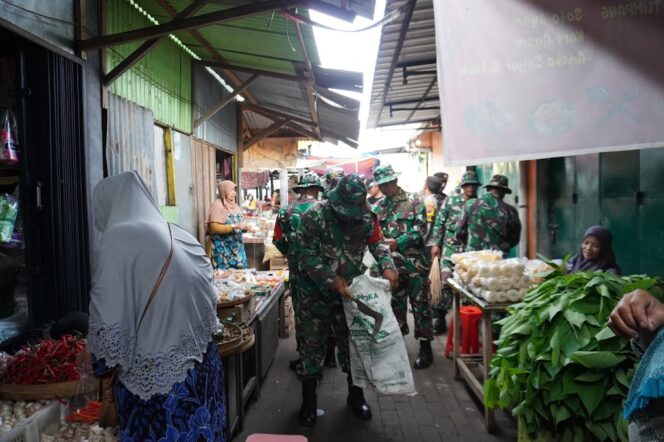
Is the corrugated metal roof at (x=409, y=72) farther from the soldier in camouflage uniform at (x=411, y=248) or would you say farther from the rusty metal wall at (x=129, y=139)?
the rusty metal wall at (x=129, y=139)

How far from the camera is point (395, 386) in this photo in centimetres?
345

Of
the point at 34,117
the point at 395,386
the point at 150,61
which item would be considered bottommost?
the point at 395,386

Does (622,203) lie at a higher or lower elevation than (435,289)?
higher

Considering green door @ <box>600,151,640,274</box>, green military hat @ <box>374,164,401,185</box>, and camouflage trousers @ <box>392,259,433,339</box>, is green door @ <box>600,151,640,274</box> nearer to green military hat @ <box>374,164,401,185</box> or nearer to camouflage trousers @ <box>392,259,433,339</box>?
camouflage trousers @ <box>392,259,433,339</box>

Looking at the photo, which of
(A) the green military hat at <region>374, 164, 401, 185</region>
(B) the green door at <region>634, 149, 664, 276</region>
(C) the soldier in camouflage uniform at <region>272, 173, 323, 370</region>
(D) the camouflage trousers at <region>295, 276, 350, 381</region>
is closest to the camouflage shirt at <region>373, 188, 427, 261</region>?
(A) the green military hat at <region>374, 164, 401, 185</region>

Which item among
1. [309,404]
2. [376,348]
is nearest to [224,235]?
[309,404]

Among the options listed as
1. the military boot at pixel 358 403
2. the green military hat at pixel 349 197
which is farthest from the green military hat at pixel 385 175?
the military boot at pixel 358 403

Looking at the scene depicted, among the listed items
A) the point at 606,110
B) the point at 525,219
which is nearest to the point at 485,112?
the point at 606,110

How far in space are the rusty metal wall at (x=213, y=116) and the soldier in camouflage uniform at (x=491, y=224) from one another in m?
4.76

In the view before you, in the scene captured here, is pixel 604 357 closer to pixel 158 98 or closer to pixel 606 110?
pixel 606 110

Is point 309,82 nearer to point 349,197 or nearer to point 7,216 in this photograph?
point 349,197

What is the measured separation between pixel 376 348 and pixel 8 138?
10.8 ft

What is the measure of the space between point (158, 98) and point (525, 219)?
6.00 metres

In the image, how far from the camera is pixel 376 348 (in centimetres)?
352
